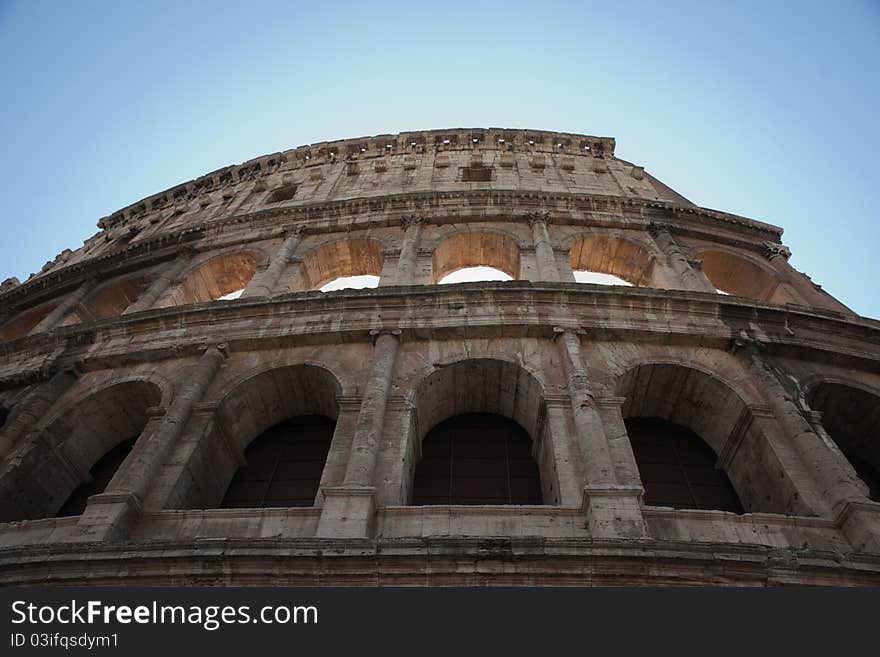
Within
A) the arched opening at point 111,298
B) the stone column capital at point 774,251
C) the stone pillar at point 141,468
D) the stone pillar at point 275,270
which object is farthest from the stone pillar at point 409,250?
the stone column capital at point 774,251

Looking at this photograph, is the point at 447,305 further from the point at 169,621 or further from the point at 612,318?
the point at 169,621

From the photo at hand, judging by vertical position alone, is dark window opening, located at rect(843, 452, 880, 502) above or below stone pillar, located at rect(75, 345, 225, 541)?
above

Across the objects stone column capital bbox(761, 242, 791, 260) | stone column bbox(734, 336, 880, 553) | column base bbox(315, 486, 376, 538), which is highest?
stone column capital bbox(761, 242, 791, 260)

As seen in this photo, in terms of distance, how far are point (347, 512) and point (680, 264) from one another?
939 cm

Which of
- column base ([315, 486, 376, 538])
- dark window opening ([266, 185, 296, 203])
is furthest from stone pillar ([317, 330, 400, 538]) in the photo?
dark window opening ([266, 185, 296, 203])

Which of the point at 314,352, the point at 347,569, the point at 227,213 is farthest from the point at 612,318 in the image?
the point at 227,213

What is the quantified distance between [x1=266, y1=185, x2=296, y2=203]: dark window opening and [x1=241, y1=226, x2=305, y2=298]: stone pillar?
4.32m

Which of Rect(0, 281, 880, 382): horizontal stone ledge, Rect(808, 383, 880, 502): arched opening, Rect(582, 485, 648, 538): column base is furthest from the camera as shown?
Rect(0, 281, 880, 382): horizontal stone ledge

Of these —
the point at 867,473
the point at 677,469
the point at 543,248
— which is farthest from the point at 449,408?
the point at 867,473

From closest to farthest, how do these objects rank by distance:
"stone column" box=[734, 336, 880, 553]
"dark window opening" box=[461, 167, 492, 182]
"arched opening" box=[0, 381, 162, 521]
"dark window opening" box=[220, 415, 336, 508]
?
"stone column" box=[734, 336, 880, 553] → "dark window opening" box=[220, 415, 336, 508] → "arched opening" box=[0, 381, 162, 521] → "dark window opening" box=[461, 167, 492, 182]

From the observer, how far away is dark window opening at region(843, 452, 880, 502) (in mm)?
10375

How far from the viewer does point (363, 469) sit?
27.4 feet

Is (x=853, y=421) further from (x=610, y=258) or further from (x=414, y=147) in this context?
(x=414, y=147)

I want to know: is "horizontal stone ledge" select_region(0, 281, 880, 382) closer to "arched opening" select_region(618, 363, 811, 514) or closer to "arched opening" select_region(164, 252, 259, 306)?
"arched opening" select_region(618, 363, 811, 514)
